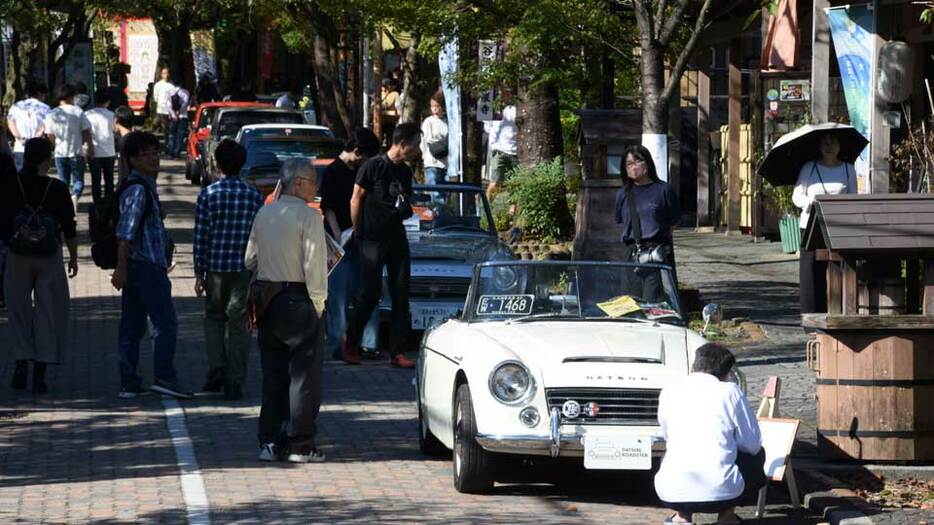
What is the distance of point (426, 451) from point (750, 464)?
126 inches

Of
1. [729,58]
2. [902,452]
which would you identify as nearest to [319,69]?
[729,58]

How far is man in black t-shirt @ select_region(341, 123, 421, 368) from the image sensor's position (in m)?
14.1

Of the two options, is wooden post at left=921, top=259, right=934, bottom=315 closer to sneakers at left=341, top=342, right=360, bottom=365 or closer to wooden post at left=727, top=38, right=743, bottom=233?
sneakers at left=341, top=342, right=360, bottom=365

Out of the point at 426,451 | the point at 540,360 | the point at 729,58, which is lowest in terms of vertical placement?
the point at 426,451

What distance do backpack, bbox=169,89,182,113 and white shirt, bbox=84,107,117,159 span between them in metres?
15.8

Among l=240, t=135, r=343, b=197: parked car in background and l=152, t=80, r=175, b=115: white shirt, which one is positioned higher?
l=152, t=80, r=175, b=115: white shirt

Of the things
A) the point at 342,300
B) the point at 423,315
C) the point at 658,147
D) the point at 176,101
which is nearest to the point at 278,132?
the point at 658,147

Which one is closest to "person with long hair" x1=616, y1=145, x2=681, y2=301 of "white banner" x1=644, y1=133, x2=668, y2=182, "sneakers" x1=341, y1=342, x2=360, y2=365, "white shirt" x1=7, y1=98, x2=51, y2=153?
"white banner" x1=644, y1=133, x2=668, y2=182

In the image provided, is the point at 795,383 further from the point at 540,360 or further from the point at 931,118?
the point at 931,118

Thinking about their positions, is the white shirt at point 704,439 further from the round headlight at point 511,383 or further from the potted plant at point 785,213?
the potted plant at point 785,213

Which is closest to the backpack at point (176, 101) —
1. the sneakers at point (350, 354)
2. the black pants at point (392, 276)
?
the sneakers at point (350, 354)

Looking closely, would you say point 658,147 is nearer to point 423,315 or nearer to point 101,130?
point 423,315

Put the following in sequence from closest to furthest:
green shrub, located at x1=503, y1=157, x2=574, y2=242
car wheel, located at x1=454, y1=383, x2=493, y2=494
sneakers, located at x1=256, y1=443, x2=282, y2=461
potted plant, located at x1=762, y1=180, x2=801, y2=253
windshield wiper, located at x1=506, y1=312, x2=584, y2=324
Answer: car wheel, located at x1=454, y1=383, x2=493, y2=494 < windshield wiper, located at x1=506, y1=312, x2=584, y2=324 < sneakers, located at x1=256, y1=443, x2=282, y2=461 < potted plant, located at x1=762, y1=180, x2=801, y2=253 < green shrub, located at x1=503, y1=157, x2=574, y2=242

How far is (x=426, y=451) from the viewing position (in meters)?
10.7
